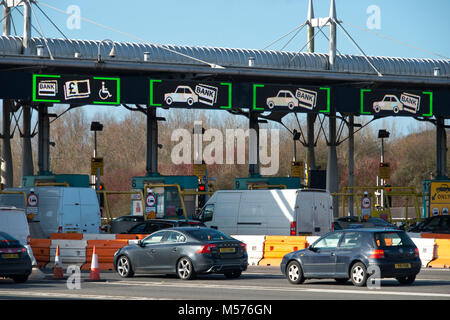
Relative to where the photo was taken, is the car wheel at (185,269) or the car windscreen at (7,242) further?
the car wheel at (185,269)

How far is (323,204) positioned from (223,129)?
58.1 m

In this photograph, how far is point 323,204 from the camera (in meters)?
31.6

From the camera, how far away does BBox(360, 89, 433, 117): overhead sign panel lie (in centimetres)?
4034

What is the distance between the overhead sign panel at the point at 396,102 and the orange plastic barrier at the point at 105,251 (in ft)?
55.5

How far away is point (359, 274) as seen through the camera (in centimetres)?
1939

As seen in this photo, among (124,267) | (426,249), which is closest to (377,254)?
(124,267)

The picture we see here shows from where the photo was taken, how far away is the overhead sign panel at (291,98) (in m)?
38.5

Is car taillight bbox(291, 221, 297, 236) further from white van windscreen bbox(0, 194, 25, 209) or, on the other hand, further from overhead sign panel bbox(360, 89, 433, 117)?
overhead sign panel bbox(360, 89, 433, 117)

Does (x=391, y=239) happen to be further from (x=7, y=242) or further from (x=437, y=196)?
(x=437, y=196)

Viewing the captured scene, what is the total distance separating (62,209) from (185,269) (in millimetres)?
9752

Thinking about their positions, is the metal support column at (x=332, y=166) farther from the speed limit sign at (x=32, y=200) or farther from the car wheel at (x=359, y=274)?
the car wheel at (x=359, y=274)

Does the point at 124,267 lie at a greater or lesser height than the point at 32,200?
lesser

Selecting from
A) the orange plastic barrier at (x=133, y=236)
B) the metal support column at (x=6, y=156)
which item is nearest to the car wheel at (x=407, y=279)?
the orange plastic barrier at (x=133, y=236)
